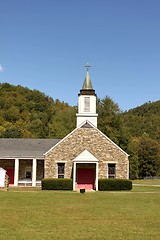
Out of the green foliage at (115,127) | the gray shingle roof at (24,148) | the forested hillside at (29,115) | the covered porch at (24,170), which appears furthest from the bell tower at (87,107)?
the forested hillside at (29,115)

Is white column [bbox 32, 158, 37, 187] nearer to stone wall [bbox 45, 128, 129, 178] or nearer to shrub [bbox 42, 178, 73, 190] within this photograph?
stone wall [bbox 45, 128, 129, 178]

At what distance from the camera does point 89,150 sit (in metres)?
39.1

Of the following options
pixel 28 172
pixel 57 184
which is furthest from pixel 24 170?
pixel 57 184

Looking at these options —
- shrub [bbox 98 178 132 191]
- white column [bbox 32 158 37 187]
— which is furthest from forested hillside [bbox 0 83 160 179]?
shrub [bbox 98 178 132 191]

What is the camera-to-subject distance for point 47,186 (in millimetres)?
36156

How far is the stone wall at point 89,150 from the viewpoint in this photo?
38.8m

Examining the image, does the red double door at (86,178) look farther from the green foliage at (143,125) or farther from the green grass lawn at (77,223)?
the green foliage at (143,125)

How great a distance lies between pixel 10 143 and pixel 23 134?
109ft

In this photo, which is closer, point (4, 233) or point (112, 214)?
point (4, 233)

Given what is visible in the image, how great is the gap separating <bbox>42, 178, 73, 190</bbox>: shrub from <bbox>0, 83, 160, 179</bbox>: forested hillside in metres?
31.2

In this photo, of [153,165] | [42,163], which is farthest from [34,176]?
[153,165]

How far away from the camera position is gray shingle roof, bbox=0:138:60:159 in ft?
134

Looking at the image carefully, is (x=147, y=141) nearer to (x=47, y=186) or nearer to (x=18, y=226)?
(x=47, y=186)

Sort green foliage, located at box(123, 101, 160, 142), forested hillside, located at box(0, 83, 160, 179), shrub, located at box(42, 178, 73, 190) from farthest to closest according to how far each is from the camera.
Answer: green foliage, located at box(123, 101, 160, 142)
forested hillside, located at box(0, 83, 160, 179)
shrub, located at box(42, 178, 73, 190)
